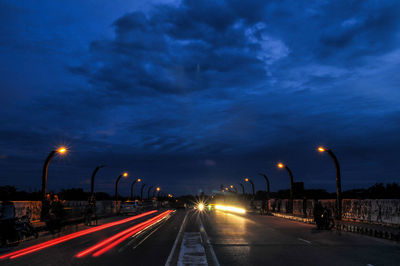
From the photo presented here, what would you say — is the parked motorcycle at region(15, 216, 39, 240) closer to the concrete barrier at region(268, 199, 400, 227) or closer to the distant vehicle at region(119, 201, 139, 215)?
the concrete barrier at region(268, 199, 400, 227)

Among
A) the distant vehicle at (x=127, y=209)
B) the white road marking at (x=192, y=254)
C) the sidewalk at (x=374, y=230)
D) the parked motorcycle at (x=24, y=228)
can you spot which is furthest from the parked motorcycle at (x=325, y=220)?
the distant vehicle at (x=127, y=209)

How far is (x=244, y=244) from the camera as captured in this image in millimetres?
15398

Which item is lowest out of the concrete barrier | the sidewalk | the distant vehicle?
the distant vehicle

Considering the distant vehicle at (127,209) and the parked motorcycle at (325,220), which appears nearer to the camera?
the parked motorcycle at (325,220)

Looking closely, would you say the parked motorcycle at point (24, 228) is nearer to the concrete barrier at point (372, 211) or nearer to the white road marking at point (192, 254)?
the white road marking at point (192, 254)

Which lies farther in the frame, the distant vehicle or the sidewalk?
the distant vehicle

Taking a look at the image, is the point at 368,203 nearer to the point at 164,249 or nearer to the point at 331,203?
the point at 331,203

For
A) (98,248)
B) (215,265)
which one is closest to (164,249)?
(98,248)

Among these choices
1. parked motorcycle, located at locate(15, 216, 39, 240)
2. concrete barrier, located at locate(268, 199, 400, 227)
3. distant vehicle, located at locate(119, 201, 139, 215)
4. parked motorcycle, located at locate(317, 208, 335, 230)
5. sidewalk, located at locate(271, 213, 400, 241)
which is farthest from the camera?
distant vehicle, located at locate(119, 201, 139, 215)

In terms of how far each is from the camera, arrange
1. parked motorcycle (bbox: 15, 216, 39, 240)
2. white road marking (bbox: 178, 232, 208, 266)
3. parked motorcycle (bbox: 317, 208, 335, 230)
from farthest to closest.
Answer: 1. parked motorcycle (bbox: 317, 208, 335, 230)
2. parked motorcycle (bbox: 15, 216, 39, 240)
3. white road marking (bbox: 178, 232, 208, 266)

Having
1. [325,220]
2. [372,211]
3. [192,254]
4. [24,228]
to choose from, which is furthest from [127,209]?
[192,254]

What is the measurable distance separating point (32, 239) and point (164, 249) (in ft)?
27.1

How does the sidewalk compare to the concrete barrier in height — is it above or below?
below

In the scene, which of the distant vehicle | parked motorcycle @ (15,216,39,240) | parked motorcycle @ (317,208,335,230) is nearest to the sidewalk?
parked motorcycle @ (317,208,335,230)
